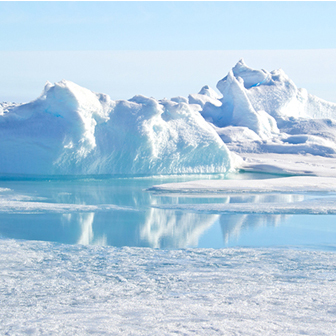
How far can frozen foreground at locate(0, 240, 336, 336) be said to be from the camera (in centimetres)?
259

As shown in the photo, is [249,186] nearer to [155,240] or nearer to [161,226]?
[161,226]

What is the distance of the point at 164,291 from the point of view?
127 inches

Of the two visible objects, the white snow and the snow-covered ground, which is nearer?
the snow-covered ground

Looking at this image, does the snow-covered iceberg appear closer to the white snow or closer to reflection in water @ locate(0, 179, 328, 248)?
reflection in water @ locate(0, 179, 328, 248)

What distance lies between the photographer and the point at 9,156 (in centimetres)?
1138

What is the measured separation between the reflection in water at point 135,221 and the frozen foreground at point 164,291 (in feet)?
1.79

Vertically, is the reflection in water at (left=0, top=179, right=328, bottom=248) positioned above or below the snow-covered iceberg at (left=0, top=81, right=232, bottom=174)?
below

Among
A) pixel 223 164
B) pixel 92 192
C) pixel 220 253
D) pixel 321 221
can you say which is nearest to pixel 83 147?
pixel 92 192

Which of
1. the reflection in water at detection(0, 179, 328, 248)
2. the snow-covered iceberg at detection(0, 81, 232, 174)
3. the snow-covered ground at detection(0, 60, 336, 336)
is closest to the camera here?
the snow-covered ground at detection(0, 60, 336, 336)

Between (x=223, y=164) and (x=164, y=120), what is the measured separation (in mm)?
2208

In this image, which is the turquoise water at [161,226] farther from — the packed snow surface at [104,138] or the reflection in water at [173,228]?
the packed snow surface at [104,138]

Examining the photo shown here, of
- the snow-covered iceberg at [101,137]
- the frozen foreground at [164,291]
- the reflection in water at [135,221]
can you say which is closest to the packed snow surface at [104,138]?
the snow-covered iceberg at [101,137]

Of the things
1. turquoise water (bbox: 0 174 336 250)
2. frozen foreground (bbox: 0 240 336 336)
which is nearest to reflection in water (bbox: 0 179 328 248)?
turquoise water (bbox: 0 174 336 250)

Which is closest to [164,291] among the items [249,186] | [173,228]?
[173,228]
